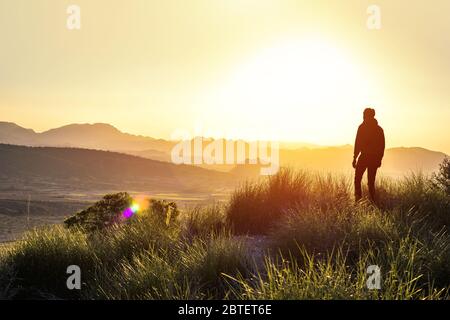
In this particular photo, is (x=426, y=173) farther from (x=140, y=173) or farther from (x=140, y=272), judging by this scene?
(x=140, y=173)

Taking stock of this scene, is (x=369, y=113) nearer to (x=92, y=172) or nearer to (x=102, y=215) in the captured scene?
(x=102, y=215)

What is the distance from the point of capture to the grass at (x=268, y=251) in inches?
275

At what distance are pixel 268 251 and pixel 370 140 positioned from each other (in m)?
6.77

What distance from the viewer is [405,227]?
994 centimetres

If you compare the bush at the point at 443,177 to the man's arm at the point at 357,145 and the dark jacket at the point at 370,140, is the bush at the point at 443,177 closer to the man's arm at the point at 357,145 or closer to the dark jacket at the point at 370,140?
the dark jacket at the point at 370,140

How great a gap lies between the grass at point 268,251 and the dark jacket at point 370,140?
119 centimetres

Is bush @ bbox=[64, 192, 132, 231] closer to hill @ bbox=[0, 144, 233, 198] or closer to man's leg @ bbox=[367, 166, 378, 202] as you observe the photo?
man's leg @ bbox=[367, 166, 378, 202]

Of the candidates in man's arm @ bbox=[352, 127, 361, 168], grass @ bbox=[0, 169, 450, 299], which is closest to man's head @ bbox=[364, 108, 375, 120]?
man's arm @ bbox=[352, 127, 361, 168]

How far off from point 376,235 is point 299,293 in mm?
3951

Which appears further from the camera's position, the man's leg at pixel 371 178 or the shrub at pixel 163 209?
the shrub at pixel 163 209

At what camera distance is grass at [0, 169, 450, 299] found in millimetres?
6988
